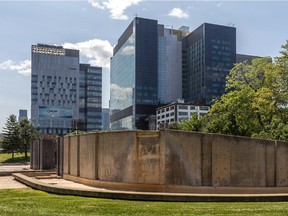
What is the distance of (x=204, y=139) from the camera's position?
15.6 metres

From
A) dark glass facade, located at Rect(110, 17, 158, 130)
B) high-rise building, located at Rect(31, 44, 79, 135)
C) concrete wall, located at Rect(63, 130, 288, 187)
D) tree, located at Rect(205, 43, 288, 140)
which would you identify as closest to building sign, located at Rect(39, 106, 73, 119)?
high-rise building, located at Rect(31, 44, 79, 135)

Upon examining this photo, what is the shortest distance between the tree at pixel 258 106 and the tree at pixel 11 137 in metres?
33.1

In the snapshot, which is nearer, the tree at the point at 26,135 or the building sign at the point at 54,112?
the tree at the point at 26,135

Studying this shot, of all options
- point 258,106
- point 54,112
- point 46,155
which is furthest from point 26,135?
point 54,112

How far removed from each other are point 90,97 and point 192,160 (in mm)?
176963

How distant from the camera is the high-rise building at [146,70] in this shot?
15650 cm

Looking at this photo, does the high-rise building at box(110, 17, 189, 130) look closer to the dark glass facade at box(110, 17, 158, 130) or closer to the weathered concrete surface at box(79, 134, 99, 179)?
the dark glass facade at box(110, 17, 158, 130)

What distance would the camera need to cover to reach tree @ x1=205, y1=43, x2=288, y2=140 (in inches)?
1300

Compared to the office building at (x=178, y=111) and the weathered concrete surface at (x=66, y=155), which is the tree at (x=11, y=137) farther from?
the office building at (x=178, y=111)

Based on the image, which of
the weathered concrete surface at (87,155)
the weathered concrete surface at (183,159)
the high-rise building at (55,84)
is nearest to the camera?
the weathered concrete surface at (183,159)

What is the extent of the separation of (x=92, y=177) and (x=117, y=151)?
90.7 inches

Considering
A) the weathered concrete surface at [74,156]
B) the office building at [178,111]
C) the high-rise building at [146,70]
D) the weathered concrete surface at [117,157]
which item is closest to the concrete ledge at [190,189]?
the weathered concrete surface at [117,157]

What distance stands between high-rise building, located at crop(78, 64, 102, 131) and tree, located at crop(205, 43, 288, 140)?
14977 cm

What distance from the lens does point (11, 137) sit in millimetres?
60000
